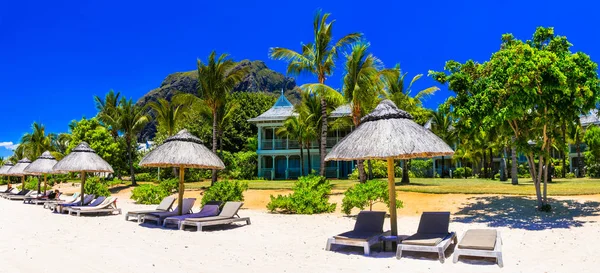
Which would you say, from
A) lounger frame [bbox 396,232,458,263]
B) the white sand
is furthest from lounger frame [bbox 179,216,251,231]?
lounger frame [bbox 396,232,458,263]

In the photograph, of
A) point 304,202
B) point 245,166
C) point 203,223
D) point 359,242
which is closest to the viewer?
point 359,242

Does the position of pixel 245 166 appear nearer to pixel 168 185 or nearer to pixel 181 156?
pixel 168 185

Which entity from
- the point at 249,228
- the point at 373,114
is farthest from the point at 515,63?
the point at 249,228

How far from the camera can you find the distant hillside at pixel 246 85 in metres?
103

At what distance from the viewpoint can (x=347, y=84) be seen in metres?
21.1

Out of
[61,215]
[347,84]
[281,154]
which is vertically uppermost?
[347,84]

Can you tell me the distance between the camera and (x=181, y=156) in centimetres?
1212

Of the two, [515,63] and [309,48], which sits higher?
[309,48]

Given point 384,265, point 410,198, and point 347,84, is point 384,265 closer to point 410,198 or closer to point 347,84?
point 410,198

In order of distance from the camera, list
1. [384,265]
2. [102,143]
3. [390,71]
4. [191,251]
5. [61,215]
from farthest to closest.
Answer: [102,143], [390,71], [61,215], [191,251], [384,265]

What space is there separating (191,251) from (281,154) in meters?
26.8

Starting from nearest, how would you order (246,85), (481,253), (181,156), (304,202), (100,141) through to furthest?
1. (481,253)
2. (181,156)
3. (304,202)
4. (100,141)
5. (246,85)

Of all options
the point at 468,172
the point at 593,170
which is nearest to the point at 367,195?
the point at 593,170

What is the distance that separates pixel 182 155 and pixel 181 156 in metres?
0.05
